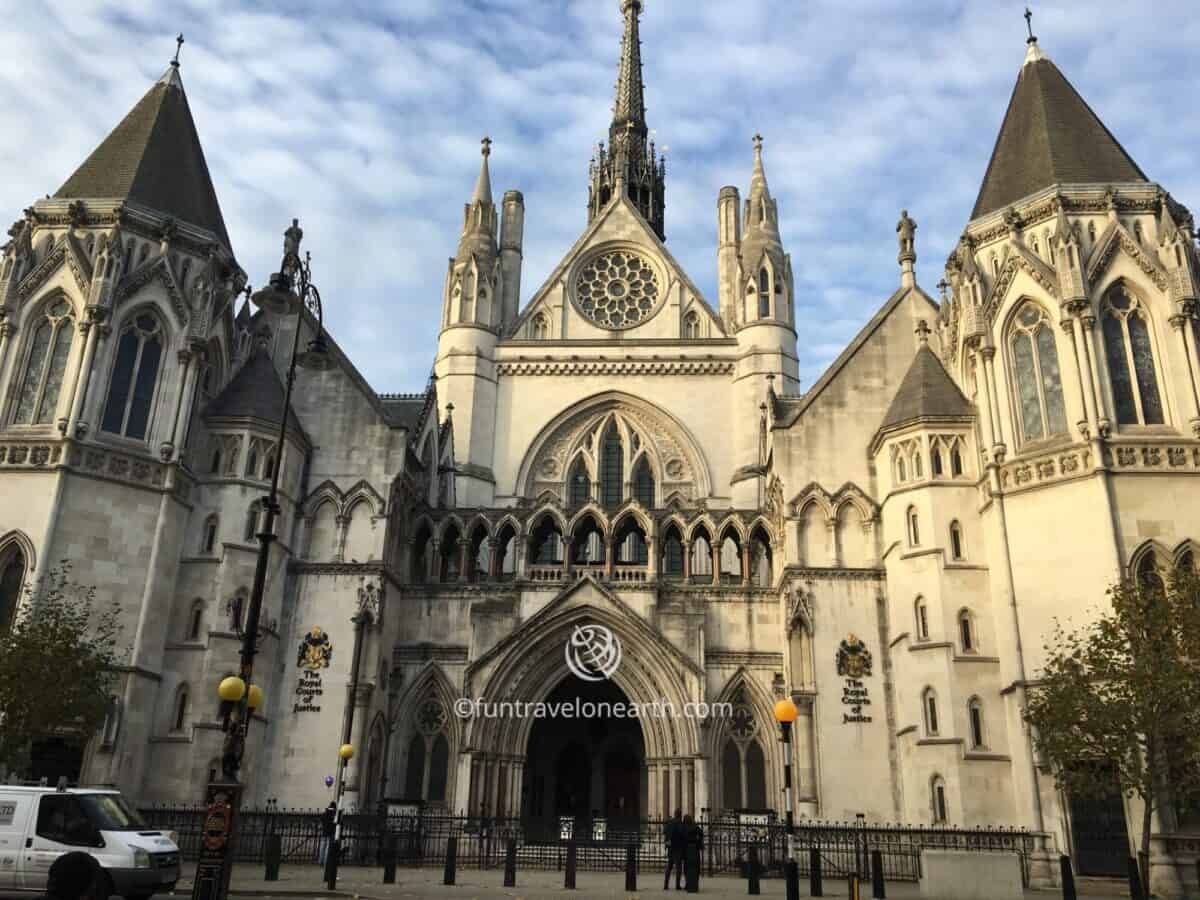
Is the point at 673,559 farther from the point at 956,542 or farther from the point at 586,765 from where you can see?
the point at 956,542

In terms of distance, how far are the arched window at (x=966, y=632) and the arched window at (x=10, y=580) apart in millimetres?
21780

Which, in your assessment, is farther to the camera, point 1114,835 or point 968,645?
point 968,645

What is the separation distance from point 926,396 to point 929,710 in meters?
8.12

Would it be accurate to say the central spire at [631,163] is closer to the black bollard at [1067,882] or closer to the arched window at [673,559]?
the arched window at [673,559]

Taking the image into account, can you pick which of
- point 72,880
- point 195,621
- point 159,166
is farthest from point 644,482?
point 72,880

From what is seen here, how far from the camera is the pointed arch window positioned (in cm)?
2494

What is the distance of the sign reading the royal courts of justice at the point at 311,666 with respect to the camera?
2625 cm

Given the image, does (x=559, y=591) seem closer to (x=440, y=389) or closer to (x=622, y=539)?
(x=622, y=539)

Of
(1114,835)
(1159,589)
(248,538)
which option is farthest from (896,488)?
(248,538)

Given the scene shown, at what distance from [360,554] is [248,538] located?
10.4 feet

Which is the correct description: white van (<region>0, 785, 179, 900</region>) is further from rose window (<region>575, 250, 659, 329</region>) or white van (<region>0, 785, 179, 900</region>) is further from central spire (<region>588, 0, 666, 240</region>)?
central spire (<region>588, 0, 666, 240</region>)

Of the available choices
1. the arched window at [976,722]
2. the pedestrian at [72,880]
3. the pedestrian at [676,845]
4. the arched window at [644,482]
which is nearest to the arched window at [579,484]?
the arched window at [644,482]

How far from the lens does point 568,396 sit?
37.7 metres

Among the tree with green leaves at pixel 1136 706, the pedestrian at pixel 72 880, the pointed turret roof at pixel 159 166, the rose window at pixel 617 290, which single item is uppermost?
the rose window at pixel 617 290
